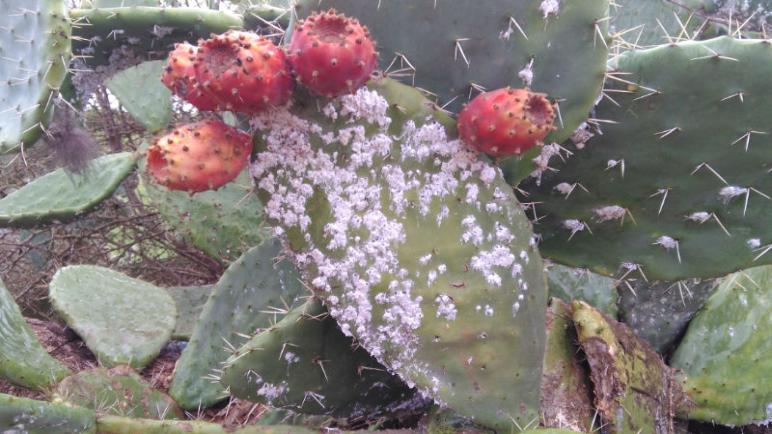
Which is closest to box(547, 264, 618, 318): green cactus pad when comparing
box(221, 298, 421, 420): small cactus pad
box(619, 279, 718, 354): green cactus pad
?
box(619, 279, 718, 354): green cactus pad

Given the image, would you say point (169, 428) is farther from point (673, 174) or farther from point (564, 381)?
point (673, 174)

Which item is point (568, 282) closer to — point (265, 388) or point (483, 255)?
point (483, 255)

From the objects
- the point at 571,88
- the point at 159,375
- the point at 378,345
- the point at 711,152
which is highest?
the point at 571,88

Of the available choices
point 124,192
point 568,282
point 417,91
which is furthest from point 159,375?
point 124,192

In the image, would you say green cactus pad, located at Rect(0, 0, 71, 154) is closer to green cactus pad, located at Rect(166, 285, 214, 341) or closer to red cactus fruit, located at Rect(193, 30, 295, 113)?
red cactus fruit, located at Rect(193, 30, 295, 113)

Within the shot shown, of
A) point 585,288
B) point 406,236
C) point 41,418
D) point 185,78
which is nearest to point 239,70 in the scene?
point 185,78
